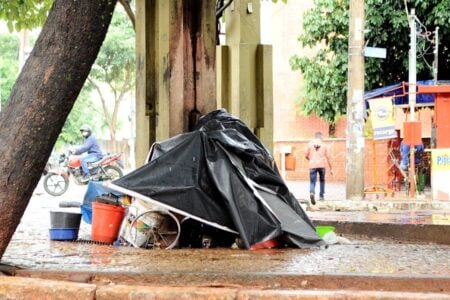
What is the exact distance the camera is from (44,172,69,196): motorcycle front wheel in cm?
1928

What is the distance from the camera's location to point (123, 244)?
301 inches

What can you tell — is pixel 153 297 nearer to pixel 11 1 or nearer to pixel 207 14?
pixel 207 14

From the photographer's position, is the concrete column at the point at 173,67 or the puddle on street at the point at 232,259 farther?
the concrete column at the point at 173,67

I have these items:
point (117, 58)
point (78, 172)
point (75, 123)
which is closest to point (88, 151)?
point (78, 172)

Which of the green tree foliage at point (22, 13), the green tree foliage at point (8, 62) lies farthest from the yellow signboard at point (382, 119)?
the green tree foliage at point (8, 62)

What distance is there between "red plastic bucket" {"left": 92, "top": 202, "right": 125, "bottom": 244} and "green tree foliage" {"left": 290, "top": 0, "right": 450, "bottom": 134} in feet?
49.0

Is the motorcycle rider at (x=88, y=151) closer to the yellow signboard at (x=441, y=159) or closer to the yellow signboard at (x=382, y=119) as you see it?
the yellow signboard at (x=382, y=119)

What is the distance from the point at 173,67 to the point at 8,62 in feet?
112

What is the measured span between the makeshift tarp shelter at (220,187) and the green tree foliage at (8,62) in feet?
113

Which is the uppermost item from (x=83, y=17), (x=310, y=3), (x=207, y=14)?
(x=310, y=3)

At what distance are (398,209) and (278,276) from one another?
10.6 metres

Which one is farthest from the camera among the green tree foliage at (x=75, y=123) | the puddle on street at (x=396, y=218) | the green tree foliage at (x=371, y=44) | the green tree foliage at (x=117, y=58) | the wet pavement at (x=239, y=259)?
the green tree foliage at (x=75, y=123)

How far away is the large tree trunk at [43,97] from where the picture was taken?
4980 mm

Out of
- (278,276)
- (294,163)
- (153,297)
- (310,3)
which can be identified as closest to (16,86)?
(153,297)
